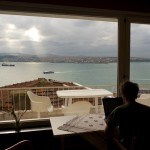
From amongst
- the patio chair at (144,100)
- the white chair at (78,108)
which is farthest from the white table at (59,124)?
the patio chair at (144,100)

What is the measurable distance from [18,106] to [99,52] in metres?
2.56

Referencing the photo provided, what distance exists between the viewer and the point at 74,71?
4.05 meters

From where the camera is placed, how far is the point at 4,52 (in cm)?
348

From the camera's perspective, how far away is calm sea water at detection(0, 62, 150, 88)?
356 centimetres

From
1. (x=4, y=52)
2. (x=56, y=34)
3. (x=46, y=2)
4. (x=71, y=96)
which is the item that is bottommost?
(x=71, y=96)

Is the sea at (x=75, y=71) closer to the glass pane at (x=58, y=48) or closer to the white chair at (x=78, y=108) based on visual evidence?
the glass pane at (x=58, y=48)

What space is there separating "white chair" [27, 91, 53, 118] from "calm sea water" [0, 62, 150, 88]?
64 centimetres

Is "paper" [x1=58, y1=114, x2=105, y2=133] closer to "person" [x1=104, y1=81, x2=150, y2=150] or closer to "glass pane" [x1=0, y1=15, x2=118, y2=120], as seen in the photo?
"person" [x1=104, y1=81, x2=150, y2=150]

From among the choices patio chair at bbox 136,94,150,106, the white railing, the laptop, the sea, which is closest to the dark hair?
the laptop

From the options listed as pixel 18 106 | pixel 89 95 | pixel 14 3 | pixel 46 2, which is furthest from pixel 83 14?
pixel 18 106

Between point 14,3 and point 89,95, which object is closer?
point 14,3

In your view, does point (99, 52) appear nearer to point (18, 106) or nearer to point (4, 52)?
point (4, 52)

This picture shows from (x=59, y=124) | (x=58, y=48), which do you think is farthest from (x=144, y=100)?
(x=59, y=124)

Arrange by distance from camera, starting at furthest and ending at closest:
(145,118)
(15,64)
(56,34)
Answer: (56,34) < (15,64) < (145,118)
